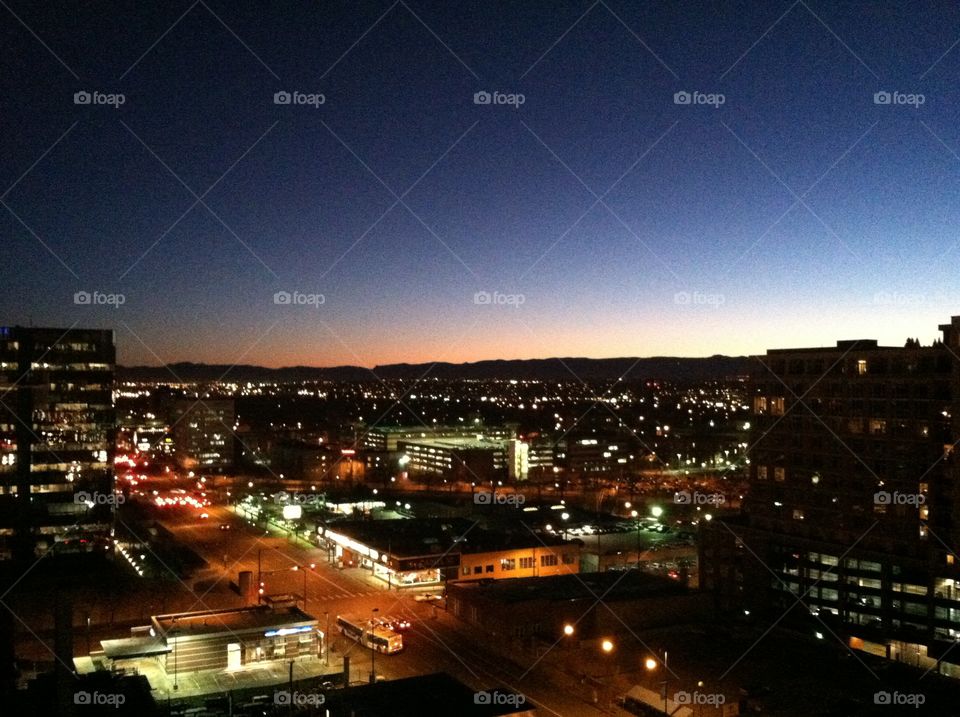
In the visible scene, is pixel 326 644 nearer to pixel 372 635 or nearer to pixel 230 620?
pixel 372 635

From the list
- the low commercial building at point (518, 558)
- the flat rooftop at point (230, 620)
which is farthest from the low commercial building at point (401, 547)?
the flat rooftop at point (230, 620)

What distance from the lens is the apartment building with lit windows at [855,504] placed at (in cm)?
1150

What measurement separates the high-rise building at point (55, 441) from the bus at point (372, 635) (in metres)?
8.55

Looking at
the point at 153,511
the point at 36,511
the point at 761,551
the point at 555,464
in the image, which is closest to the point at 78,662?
the point at 36,511

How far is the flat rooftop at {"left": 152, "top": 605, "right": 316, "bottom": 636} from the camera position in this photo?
1114 centimetres

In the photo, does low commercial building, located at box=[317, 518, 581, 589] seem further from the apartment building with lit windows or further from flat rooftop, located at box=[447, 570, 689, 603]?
the apartment building with lit windows

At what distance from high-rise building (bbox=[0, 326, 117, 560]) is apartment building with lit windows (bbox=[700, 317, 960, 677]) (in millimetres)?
13110

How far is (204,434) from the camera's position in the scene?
139 feet

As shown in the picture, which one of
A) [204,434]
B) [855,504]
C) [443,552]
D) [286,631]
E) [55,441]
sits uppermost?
[55,441]

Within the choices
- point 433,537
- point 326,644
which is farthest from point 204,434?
point 326,644

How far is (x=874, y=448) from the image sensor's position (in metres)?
12.4

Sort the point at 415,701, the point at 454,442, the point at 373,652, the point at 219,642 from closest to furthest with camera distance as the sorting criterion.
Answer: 1. the point at 415,701
2. the point at 373,652
3. the point at 219,642
4. the point at 454,442

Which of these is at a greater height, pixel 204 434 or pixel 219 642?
pixel 204 434

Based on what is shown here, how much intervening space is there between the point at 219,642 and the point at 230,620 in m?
0.68
